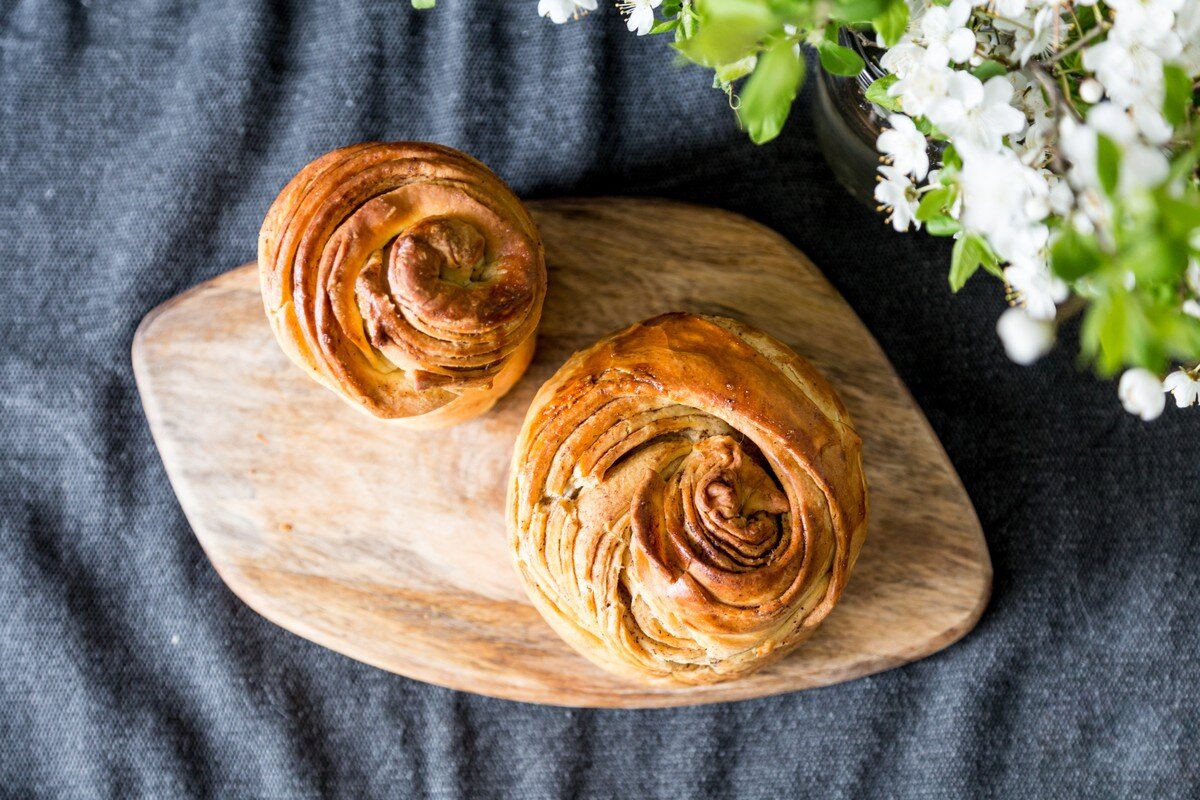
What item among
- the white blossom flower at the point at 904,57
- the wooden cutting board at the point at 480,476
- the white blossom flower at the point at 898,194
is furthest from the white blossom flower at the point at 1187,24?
the wooden cutting board at the point at 480,476

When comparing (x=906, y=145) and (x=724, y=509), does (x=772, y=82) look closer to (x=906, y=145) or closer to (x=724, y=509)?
(x=906, y=145)

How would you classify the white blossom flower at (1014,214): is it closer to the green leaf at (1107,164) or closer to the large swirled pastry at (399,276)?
the green leaf at (1107,164)

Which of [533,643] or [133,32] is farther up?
[133,32]

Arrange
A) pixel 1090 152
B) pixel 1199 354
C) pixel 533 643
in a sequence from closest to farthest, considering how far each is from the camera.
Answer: pixel 1090 152, pixel 1199 354, pixel 533 643

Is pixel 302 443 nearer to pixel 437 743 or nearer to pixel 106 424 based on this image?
pixel 106 424

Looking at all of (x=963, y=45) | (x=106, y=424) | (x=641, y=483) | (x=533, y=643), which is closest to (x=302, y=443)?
(x=106, y=424)

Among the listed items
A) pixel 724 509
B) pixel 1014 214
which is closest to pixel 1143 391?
pixel 1014 214

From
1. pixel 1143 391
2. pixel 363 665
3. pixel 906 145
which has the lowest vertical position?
pixel 363 665
